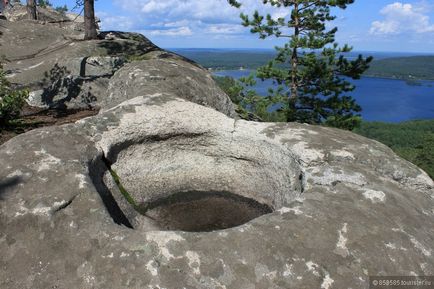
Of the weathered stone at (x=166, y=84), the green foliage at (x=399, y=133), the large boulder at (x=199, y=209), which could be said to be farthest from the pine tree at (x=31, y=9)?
the green foliage at (x=399, y=133)

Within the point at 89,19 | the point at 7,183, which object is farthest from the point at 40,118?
the point at 7,183

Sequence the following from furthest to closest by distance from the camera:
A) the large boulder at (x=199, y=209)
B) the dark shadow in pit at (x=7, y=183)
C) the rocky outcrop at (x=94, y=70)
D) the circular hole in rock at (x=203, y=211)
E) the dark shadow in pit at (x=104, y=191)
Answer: the rocky outcrop at (x=94, y=70)
the circular hole in rock at (x=203, y=211)
the dark shadow in pit at (x=104, y=191)
the dark shadow in pit at (x=7, y=183)
the large boulder at (x=199, y=209)

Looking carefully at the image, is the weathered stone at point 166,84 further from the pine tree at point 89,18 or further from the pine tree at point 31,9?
the pine tree at point 31,9

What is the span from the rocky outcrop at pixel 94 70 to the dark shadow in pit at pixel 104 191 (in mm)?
3620

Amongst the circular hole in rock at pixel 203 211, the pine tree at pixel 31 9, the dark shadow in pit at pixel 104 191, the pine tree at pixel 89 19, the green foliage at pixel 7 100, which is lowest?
the circular hole in rock at pixel 203 211

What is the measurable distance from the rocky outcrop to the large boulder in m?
2.57

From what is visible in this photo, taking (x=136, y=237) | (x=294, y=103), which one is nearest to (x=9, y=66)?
(x=294, y=103)

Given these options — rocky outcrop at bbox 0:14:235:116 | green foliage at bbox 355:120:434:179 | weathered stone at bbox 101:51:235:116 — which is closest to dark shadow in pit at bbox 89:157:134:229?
rocky outcrop at bbox 0:14:235:116

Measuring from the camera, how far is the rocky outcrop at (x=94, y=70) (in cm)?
1310

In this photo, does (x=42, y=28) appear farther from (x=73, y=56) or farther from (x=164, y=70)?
(x=164, y=70)

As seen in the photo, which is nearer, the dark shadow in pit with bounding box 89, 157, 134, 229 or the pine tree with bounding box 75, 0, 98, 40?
the dark shadow in pit with bounding box 89, 157, 134, 229

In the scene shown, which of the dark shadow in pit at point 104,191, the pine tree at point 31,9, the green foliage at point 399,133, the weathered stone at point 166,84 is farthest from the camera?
the green foliage at point 399,133

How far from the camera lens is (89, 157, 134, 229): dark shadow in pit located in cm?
755

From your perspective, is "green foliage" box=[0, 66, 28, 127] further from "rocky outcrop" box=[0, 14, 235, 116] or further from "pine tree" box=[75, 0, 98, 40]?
"pine tree" box=[75, 0, 98, 40]
